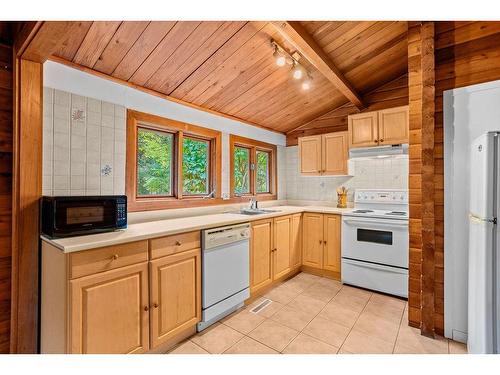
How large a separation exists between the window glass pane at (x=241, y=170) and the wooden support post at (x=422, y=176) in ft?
6.87

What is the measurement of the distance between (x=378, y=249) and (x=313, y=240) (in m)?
0.79

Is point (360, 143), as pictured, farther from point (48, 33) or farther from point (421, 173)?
point (48, 33)

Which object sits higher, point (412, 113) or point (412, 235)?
point (412, 113)

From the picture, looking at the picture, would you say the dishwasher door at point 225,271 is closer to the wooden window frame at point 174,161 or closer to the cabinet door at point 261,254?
the cabinet door at point 261,254

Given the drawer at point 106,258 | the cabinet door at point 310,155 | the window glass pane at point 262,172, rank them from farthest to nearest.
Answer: the window glass pane at point 262,172 < the cabinet door at point 310,155 < the drawer at point 106,258

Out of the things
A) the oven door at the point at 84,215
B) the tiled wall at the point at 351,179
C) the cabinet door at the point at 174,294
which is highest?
the tiled wall at the point at 351,179

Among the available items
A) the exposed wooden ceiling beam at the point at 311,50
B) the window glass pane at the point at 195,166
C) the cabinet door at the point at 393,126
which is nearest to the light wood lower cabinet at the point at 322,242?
the cabinet door at the point at 393,126

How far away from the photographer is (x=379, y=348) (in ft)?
5.89

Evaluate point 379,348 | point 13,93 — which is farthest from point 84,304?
point 379,348

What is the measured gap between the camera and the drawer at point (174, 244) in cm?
168

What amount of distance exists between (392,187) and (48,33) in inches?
143

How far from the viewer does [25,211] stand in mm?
1562

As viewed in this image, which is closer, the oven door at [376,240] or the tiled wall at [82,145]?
the tiled wall at [82,145]

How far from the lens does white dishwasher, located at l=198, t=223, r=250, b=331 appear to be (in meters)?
2.02
